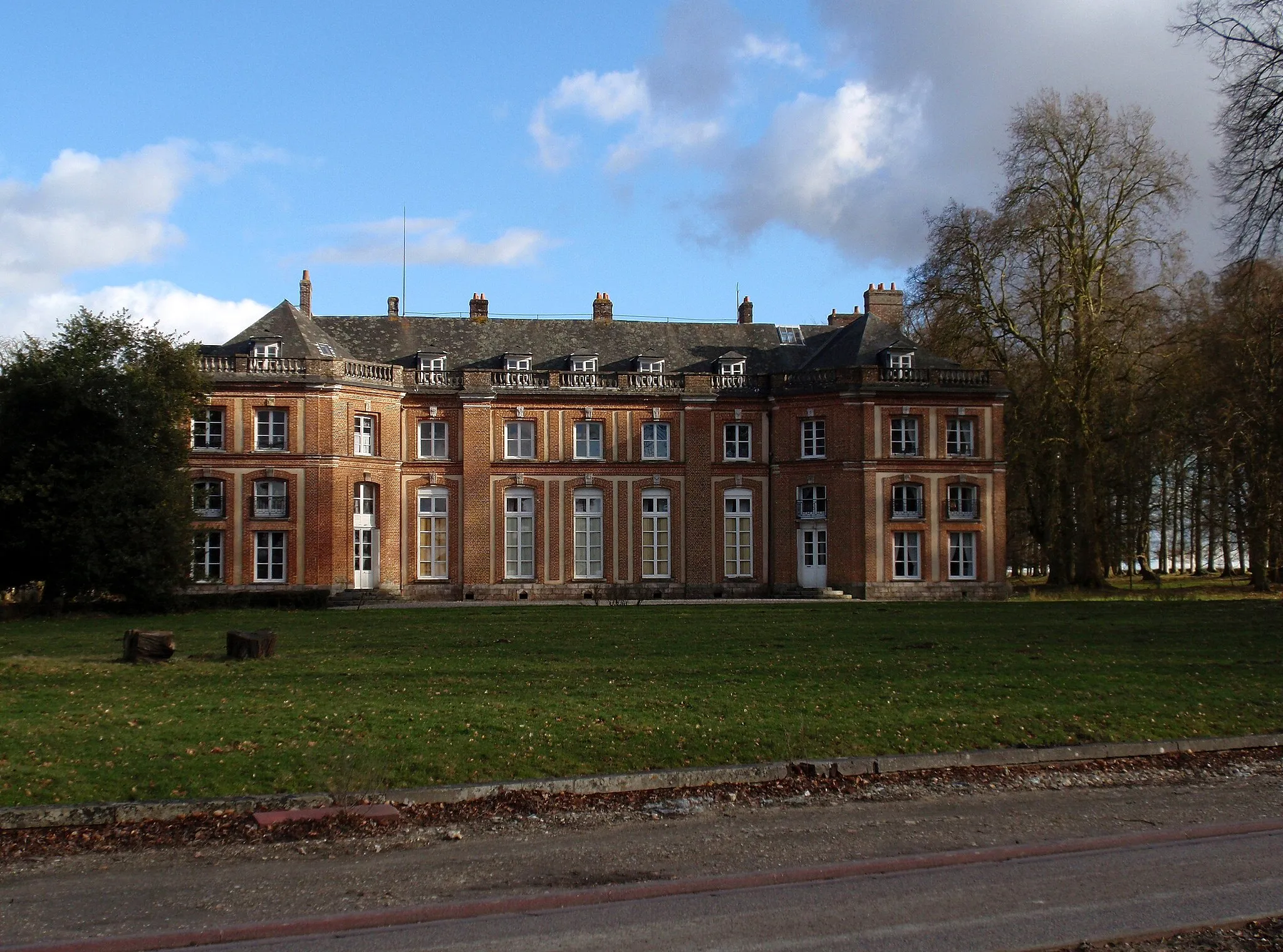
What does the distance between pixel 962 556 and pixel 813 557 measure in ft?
18.4

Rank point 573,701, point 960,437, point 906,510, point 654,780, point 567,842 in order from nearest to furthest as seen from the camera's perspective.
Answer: point 567,842 < point 654,780 < point 573,701 < point 906,510 < point 960,437

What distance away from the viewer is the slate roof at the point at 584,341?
4638cm

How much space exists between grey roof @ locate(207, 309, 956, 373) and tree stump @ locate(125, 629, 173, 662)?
1062 inches

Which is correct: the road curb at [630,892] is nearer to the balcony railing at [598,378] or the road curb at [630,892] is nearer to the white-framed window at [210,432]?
the balcony railing at [598,378]

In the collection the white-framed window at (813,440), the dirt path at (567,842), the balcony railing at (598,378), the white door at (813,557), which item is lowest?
the dirt path at (567,842)

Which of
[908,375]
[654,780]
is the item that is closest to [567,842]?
[654,780]

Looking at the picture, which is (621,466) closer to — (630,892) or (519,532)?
(519,532)

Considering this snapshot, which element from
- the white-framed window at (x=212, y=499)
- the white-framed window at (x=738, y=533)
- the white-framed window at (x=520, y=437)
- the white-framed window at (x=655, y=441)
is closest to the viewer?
the white-framed window at (x=212, y=499)

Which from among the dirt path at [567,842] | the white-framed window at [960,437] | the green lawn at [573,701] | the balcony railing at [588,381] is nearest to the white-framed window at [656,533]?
the balcony railing at [588,381]

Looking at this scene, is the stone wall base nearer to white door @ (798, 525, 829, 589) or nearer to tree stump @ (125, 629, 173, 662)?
white door @ (798, 525, 829, 589)

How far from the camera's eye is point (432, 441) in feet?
150

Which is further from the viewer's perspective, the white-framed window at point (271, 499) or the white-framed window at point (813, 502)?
the white-framed window at point (813, 502)

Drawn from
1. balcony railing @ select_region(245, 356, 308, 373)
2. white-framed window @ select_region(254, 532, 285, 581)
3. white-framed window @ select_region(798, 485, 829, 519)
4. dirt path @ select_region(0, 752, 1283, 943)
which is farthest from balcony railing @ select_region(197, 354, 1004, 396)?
dirt path @ select_region(0, 752, 1283, 943)

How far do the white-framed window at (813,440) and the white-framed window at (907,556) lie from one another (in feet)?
→ 14.0
